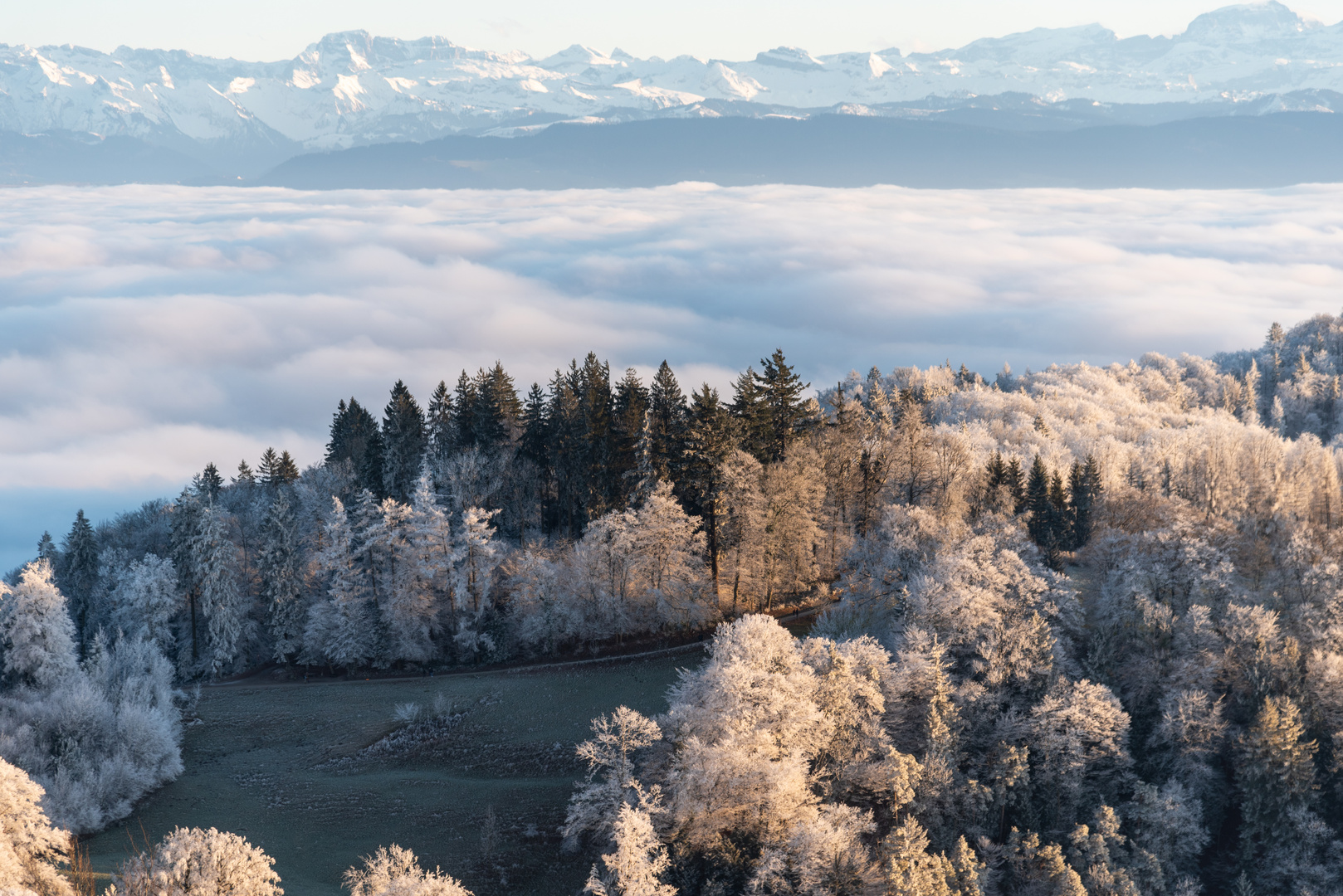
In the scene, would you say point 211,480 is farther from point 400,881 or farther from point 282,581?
point 400,881

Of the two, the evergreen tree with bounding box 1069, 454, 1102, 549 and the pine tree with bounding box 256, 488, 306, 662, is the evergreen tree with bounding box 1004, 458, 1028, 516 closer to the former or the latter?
the evergreen tree with bounding box 1069, 454, 1102, 549

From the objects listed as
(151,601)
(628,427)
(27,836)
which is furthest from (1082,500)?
(151,601)

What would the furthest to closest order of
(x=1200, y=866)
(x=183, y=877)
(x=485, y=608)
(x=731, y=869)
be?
1. (x=485, y=608)
2. (x=1200, y=866)
3. (x=731, y=869)
4. (x=183, y=877)

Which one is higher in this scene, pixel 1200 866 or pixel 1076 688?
pixel 1076 688

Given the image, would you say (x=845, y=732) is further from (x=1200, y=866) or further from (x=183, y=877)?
(x=183, y=877)

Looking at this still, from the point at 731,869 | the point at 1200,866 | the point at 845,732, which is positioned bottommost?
the point at 1200,866

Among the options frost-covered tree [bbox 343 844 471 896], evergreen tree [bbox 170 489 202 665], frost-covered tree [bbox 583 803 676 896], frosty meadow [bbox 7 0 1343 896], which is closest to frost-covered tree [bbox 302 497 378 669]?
frosty meadow [bbox 7 0 1343 896]

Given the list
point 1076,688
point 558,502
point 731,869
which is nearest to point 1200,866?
point 1076,688

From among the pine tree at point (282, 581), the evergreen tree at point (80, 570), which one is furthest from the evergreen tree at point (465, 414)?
the evergreen tree at point (80, 570)
